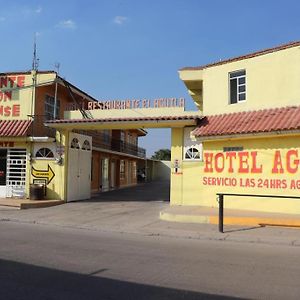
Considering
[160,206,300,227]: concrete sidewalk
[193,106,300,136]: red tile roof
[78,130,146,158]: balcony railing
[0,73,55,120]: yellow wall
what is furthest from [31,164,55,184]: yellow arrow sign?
[160,206,300,227]: concrete sidewalk

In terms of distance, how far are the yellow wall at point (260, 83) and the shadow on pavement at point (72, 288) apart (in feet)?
40.4

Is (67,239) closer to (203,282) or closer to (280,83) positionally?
(203,282)

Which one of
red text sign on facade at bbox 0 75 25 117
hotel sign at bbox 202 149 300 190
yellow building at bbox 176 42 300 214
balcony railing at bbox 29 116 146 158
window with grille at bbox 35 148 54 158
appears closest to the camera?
hotel sign at bbox 202 149 300 190

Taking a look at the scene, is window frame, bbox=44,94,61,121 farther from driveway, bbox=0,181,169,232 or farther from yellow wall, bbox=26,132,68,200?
driveway, bbox=0,181,169,232

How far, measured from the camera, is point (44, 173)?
78.2 feet

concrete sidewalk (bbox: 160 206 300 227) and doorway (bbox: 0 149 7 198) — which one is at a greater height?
doorway (bbox: 0 149 7 198)

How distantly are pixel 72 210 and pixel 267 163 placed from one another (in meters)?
8.60

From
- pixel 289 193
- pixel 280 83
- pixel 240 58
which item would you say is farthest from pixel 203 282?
pixel 240 58

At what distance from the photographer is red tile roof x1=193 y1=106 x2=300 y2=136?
16.8 m

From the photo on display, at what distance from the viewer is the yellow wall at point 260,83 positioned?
1775 cm

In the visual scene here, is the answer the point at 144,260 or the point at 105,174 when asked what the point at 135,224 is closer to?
the point at 144,260

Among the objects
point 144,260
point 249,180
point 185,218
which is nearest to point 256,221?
point 185,218

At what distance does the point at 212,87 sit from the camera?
798 inches

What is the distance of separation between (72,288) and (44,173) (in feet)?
56.7
